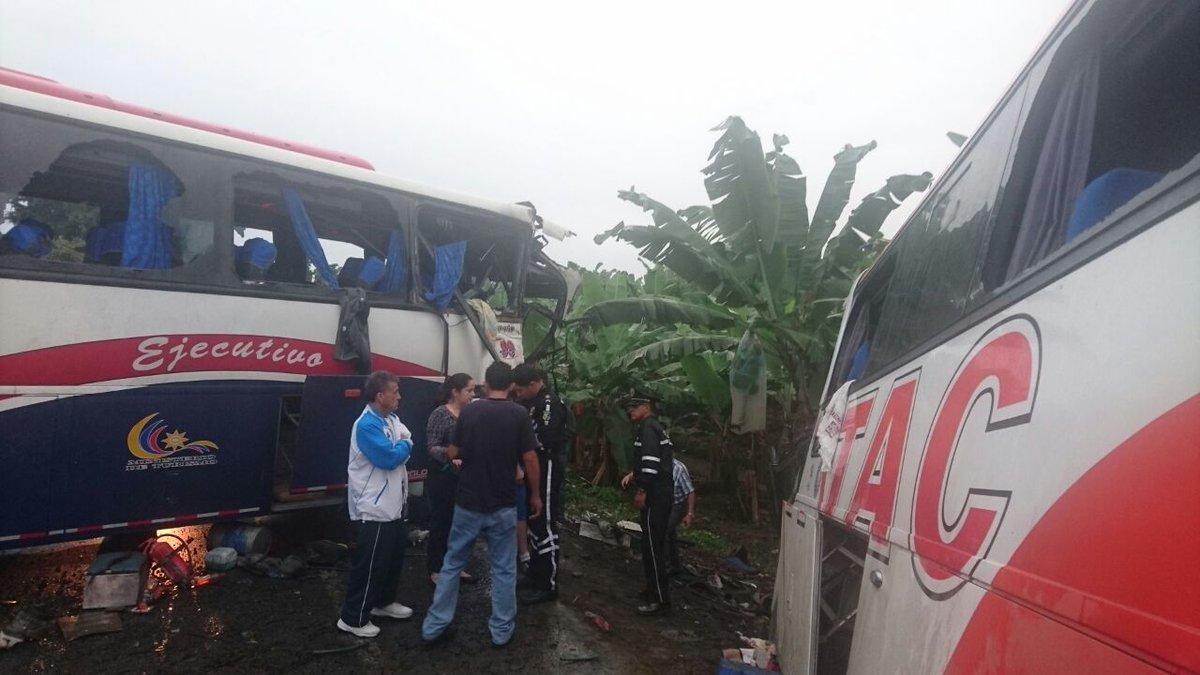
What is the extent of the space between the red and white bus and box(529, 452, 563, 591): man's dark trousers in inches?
113

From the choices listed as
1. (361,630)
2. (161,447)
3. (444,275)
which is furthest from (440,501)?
(444,275)

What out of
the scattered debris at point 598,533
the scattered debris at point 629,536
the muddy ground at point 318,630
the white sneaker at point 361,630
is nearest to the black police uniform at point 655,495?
the muddy ground at point 318,630

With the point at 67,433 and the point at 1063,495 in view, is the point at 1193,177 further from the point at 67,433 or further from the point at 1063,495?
the point at 67,433

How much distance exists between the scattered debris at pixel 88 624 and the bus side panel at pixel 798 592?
4356 millimetres

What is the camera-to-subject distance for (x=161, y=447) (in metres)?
4.86

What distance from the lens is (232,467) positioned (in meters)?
5.22

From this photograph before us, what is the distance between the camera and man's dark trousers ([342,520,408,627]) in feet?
14.6

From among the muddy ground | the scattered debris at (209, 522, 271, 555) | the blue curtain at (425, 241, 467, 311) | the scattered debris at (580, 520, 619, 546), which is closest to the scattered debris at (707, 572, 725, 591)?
the muddy ground

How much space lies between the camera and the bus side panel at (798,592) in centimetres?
341

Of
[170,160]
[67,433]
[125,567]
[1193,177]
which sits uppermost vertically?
[170,160]

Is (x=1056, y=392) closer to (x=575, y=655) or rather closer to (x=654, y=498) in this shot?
(x=575, y=655)

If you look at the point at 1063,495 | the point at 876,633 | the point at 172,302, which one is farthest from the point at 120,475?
the point at 1063,495

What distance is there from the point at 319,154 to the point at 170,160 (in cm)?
141

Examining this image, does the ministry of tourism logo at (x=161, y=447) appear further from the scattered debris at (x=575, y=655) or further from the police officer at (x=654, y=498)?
the police officer at (x=654, y=498)
